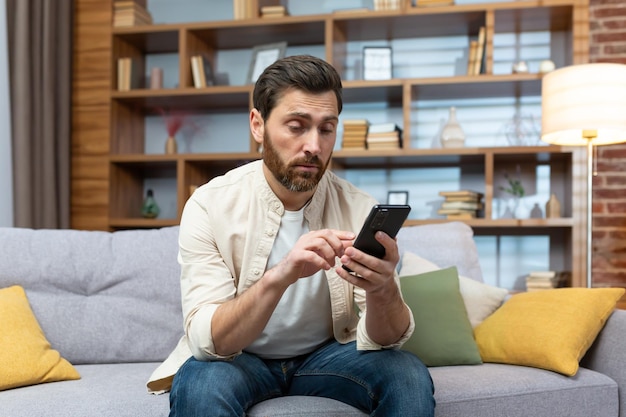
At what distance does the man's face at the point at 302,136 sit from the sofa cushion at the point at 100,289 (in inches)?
29.2

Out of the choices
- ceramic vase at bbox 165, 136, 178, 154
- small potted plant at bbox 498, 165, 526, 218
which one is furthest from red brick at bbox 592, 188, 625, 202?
ceramic vase at bbox 165, 136, 178, 154

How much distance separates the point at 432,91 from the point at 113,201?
191 centimetres

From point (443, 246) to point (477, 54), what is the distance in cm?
165

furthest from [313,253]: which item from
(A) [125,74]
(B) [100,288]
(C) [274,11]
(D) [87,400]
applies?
(A) [125,74]

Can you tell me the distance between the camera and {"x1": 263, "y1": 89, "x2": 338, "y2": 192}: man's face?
1.61 metres

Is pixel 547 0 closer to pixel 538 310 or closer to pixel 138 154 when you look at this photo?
pixel 538 310

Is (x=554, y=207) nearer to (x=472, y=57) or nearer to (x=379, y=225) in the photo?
(x=472, y=57)

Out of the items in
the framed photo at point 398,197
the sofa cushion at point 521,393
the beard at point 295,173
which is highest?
the beard at point 295,173

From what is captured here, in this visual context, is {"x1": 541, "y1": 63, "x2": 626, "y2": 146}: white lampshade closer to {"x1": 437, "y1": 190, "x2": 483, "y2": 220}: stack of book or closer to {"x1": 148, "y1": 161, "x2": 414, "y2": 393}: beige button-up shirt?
{"x1": 437, "y1": 190, "x2": 483, "y2": 220}: stack of book

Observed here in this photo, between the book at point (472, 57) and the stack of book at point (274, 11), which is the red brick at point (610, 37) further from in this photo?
the stack of book at point (274, 11)

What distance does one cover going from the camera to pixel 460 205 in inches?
147

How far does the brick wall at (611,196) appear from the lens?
383 centimetres

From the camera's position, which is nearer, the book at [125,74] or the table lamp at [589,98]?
the table lamp at [589,98]

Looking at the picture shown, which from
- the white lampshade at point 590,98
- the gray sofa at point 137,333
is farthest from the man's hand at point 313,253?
the white lampshade at point 590,98
